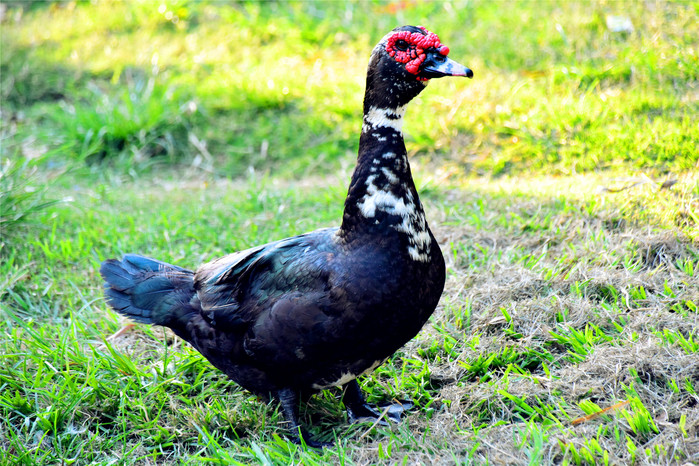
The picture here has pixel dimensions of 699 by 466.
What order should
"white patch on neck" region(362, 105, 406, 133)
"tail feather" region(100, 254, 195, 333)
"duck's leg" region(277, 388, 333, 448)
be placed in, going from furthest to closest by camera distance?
"tail feather" region(100, 254, 195, 333), "duck's leg" region(277, 388, 333, 448), "white patch on neck" region(362, 105, 406, 133)

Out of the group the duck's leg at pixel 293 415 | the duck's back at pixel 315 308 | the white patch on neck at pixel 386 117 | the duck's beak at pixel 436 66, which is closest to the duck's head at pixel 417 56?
the duck's beak at pixel 436 66

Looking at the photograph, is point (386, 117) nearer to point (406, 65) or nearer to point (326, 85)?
point (406, 65)

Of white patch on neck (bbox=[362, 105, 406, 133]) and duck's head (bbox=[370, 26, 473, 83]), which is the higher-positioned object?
duck's head (bbox=[370, 26, 473, 83])

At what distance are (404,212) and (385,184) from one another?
0.13 m

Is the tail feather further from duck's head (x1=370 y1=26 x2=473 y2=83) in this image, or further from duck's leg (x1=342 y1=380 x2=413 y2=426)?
duck's head (x1=370 y1=26 x2=473 y2=83)

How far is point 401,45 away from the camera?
2.63 m

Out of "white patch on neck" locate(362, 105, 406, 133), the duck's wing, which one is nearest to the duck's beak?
"white patch on neck" locate(362, 105, 406, 133)

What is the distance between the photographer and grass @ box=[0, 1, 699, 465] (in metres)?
2.75

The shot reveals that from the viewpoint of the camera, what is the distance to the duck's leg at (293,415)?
2828 mm

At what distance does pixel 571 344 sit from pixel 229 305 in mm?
1509

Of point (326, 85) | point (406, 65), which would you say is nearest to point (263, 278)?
point (406, 65)

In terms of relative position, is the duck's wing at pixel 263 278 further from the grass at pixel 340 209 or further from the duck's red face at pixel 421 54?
the duck's red face at pixel 421 54

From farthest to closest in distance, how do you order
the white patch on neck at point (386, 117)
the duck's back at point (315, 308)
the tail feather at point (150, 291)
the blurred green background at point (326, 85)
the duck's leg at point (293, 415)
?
the blurred green background at point (326, 85)
the tail feather at point (150, 291)
the duck's leg at point (293, 415)
the white patch on neck at point (386, 117)
the duck's back at point (315, 308)

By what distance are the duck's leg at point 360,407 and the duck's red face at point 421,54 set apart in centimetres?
135
